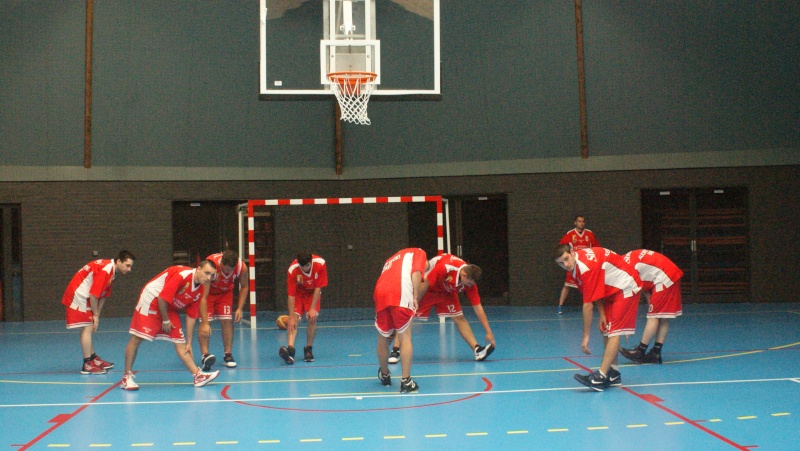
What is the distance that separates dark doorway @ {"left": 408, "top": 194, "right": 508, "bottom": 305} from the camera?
1677cm

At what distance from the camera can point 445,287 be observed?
9312 mm

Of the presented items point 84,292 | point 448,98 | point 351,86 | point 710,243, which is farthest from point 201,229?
point 710,243

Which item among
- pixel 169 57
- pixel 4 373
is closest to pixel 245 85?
pixel 169 57

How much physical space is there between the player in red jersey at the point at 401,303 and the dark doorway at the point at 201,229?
9.47 metres

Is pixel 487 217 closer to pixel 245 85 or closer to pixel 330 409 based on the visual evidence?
pixel 245 85

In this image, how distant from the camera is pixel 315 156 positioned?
16.5m

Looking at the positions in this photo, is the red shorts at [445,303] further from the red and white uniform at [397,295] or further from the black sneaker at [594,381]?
the black sneaker at [594,381]

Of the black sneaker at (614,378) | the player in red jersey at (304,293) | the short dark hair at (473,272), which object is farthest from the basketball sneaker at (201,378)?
the black sneaker at (614,378)

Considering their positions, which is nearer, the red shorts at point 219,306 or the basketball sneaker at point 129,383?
the basketball sneaker at point 129,383

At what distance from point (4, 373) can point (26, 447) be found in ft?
13.5

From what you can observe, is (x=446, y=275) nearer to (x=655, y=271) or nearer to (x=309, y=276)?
(x=309, y=276)

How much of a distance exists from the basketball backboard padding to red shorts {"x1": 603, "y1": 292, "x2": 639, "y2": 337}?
522cm

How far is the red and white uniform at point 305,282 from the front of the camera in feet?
31.5

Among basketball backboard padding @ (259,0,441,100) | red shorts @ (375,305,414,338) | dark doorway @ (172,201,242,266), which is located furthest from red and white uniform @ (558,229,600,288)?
red shorts @ (375,305,414,338)
